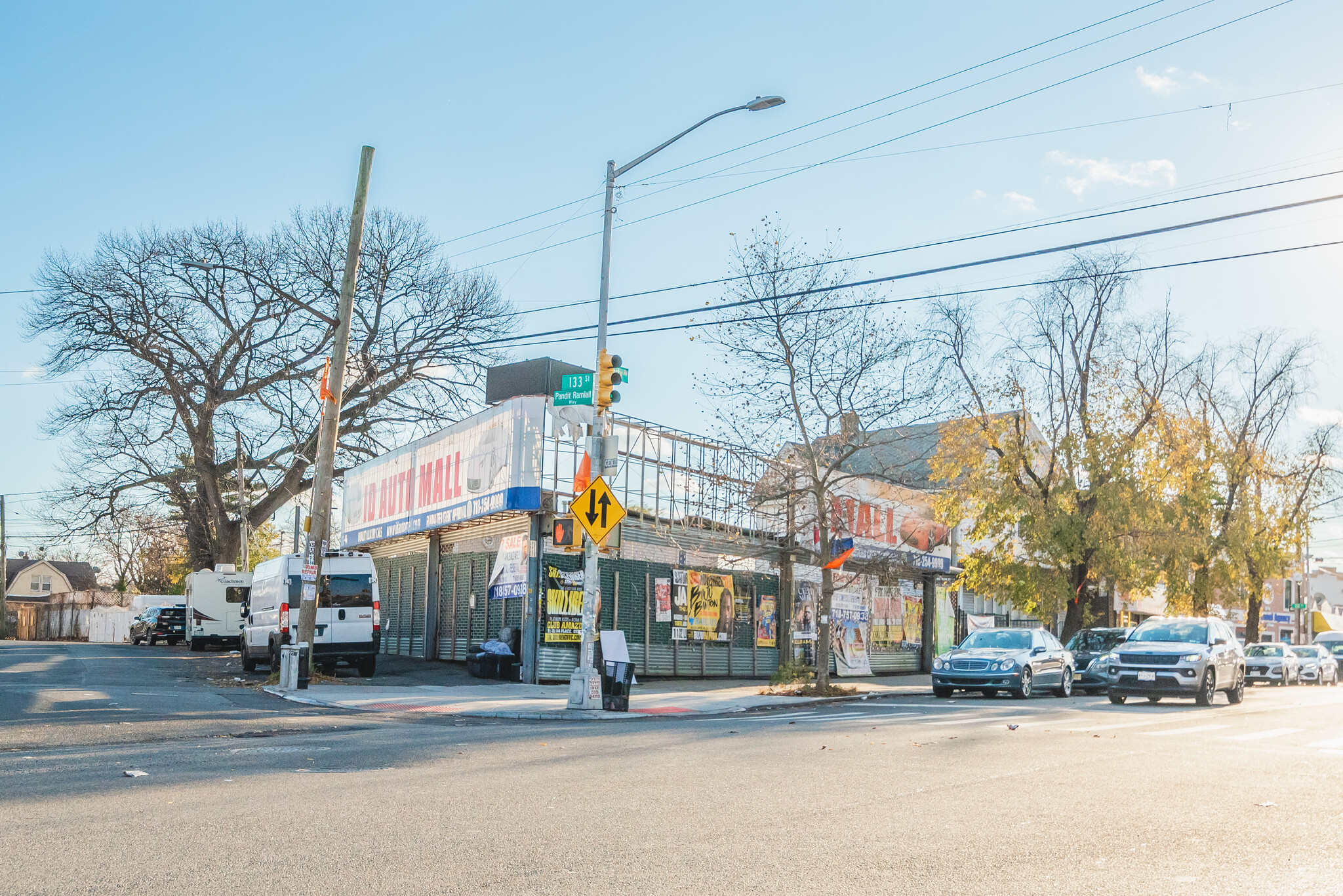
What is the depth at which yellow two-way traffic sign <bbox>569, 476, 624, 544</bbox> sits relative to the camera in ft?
56.9

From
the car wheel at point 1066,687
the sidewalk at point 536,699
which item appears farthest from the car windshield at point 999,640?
the sidewalk at point 536,699

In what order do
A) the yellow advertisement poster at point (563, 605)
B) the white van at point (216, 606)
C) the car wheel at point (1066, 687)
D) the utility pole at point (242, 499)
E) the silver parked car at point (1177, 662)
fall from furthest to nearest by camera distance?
the utility pole at point (242, 499), the white van at point (216, 606), the car wheel at point (1066, 687), the yellow advertisement poster at point (563, 605), the silver parked car at point (1177, 662)

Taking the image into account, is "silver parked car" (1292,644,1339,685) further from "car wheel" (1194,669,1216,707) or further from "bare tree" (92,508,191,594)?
"bare tree" (92,508,191,594)

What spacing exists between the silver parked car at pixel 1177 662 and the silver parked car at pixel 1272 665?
55.0ft

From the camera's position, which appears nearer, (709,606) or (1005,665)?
(1005,665)

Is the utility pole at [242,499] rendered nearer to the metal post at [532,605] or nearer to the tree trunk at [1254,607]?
the metal post at [532,605]

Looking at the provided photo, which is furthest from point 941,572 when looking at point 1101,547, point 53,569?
point 53,569

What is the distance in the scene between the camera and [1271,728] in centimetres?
1667

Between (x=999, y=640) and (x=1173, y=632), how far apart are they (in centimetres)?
349

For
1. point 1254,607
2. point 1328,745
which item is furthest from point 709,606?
point 1254,607

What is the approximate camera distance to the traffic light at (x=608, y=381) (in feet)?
58.3

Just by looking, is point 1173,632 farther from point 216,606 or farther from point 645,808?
point 216,606

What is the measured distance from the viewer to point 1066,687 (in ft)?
83.7

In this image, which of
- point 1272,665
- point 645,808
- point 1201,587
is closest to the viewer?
point 645,808
